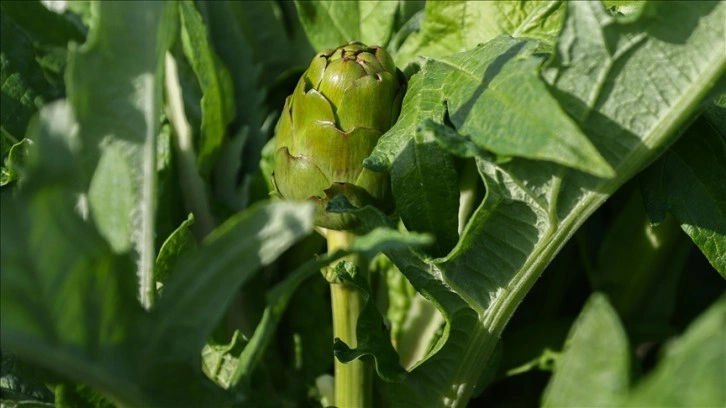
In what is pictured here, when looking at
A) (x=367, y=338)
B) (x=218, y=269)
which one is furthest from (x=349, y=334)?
(x=218, y=269)

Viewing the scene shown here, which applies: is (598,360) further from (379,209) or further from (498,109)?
(379,209)

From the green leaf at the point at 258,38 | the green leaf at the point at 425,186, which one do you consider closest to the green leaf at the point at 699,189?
the green leaf at the point at 425,186

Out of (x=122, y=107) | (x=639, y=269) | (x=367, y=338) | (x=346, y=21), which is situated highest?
(x=122, y=107)

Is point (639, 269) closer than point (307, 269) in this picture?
No

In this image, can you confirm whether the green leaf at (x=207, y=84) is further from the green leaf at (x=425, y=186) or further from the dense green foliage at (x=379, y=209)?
the green leaf at (x=425, y=186)

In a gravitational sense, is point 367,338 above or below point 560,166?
below

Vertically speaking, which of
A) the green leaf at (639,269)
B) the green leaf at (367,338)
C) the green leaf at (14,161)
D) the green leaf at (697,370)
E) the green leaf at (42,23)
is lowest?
the green leaf at (639,269)
